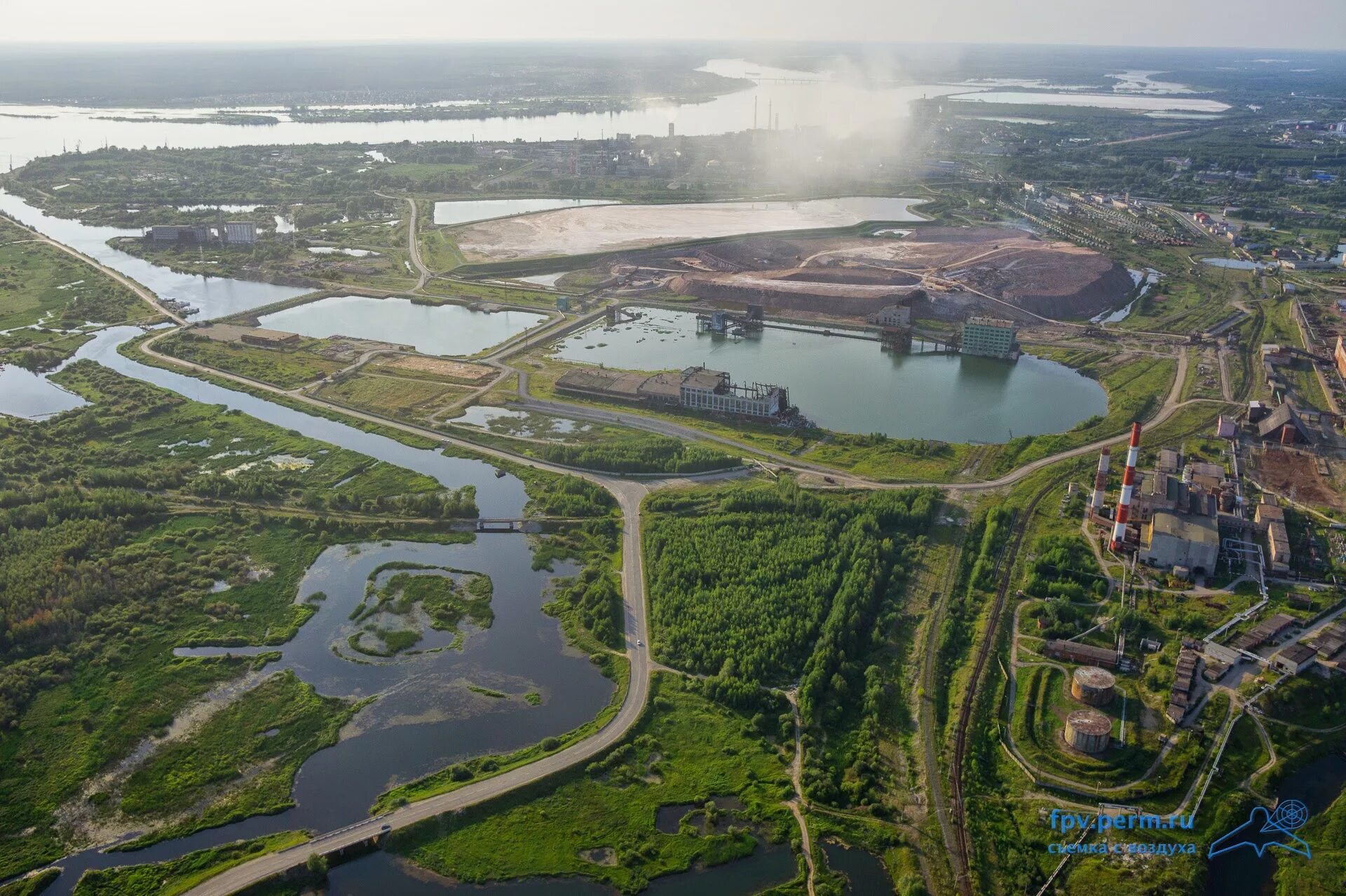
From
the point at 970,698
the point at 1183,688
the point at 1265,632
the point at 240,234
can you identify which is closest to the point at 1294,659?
the point at 1265,632

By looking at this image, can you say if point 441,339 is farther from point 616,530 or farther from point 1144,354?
point 1144,354

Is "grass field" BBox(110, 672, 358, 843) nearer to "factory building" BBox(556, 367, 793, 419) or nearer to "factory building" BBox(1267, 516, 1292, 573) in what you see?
"factory building" BBox(556, 367, 793, 419)

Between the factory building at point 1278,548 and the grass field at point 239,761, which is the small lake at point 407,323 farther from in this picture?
the factory building at point 1278,548

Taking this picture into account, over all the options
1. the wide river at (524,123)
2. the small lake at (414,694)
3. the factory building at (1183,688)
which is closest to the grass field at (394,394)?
the small lake at (414,694)

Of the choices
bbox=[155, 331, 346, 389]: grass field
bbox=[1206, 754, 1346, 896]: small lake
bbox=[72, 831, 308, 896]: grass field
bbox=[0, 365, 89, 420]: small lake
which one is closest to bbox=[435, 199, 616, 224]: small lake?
bbox=[155, 331, 346, 389]: grass field

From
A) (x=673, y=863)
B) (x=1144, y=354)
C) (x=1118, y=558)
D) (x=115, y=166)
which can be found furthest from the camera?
(x=115, y=166)

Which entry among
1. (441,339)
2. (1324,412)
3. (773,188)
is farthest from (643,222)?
(1324,412)

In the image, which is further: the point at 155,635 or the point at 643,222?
the point at 643,222
